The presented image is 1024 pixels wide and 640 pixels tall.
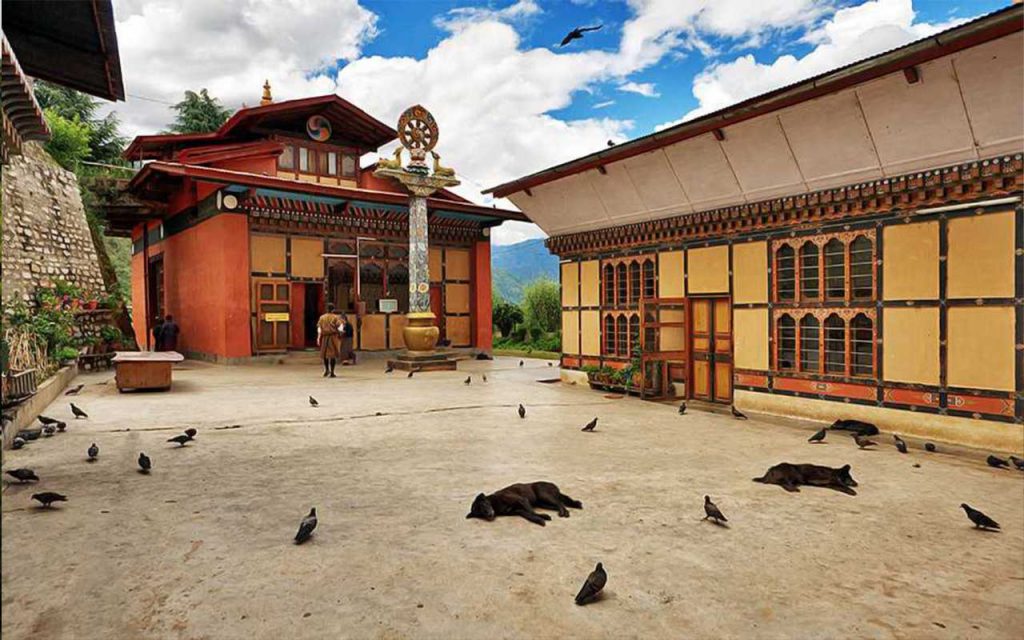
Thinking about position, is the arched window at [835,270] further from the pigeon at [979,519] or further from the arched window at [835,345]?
the pigeon at [979,519]

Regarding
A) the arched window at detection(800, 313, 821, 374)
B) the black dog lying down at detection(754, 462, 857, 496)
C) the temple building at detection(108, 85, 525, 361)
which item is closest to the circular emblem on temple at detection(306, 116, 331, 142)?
the temple building at detection(108, 85, 525, 361)

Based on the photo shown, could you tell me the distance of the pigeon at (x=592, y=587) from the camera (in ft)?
12.6

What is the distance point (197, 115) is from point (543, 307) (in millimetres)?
24793

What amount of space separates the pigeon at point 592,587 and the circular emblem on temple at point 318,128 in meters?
20.8

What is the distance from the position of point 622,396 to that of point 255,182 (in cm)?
1188

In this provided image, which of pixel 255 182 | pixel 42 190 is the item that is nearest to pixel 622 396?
pixel 255 182

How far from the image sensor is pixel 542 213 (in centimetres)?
1503

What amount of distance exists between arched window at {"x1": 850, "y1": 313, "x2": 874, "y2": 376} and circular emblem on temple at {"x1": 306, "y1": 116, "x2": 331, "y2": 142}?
18272 mm

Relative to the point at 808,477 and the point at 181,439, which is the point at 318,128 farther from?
the point at 808,477

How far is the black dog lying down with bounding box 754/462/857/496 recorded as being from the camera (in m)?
6.37

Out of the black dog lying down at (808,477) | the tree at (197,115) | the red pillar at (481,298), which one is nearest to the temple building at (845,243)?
the black dog lying down at (808,477)

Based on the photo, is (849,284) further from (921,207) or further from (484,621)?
(484,621)

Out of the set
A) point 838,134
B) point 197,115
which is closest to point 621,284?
point 838,134

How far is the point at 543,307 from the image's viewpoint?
105 feet
